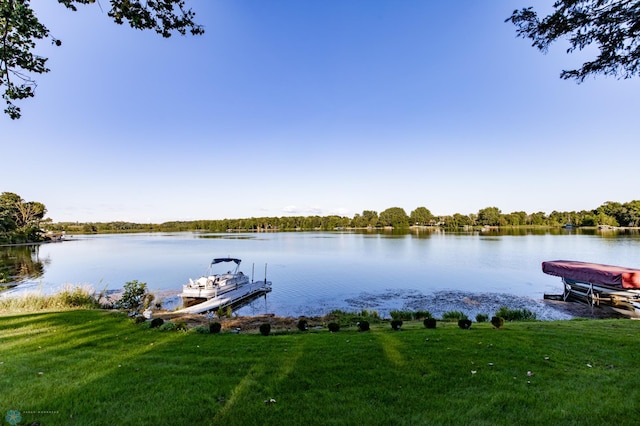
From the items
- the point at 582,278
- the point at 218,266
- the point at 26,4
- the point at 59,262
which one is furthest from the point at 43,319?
the point at 59,262

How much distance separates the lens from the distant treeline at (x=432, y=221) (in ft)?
417

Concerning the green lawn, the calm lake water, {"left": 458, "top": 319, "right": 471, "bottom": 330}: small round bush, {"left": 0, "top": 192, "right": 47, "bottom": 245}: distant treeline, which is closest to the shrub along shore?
the green lawn

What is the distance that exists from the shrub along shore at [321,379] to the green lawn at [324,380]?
20 mm

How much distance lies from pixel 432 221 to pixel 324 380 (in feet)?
659

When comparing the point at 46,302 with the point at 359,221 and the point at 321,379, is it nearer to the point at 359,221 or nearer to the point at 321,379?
the point at 321,379

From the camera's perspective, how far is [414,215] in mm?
192750

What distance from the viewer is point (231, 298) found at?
21.8m

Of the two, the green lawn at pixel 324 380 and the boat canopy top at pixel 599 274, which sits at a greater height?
the green lawn at pixel 324 380

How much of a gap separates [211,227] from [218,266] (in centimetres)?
16767

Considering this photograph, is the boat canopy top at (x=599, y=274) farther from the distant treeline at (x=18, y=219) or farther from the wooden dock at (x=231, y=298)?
the distant treeline at (x=18, y=219)

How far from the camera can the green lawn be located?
3752 millimetres

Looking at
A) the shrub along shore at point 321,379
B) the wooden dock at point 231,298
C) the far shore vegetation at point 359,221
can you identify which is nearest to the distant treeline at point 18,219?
the far shore vegetation at point 359,221

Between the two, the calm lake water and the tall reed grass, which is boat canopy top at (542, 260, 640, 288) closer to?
the calm lake water

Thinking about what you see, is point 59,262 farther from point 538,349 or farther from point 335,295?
point 538,349
